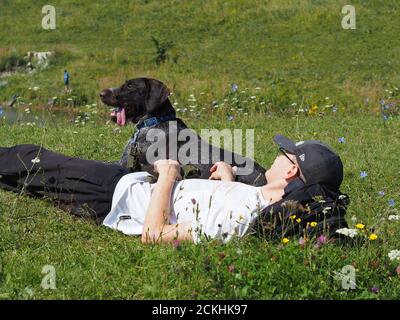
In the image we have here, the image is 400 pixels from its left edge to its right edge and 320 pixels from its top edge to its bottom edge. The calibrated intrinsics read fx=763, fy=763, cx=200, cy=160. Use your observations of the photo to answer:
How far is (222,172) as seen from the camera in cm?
557

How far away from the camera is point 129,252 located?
4379 millimetres

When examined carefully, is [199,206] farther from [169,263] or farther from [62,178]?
[62,178]

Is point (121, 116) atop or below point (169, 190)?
below

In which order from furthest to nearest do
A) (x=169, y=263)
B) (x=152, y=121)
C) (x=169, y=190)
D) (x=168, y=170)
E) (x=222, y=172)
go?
(x=152, y=121) < (x=222, y=172) < (x=168, y=170) < (x=169, y=190) < (x=169, y=263)

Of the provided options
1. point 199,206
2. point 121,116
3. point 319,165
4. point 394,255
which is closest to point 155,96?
point 121,116

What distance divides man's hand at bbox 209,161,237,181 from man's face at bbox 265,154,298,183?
571 millimetres

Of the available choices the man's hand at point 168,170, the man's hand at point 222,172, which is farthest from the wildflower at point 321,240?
the man's hand at point 222,172

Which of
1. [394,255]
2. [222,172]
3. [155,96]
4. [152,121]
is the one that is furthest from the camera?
[155,96]

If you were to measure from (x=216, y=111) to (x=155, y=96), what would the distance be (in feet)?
15.2

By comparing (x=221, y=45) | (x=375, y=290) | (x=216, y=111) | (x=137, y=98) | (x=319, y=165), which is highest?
(x=319, y=165)

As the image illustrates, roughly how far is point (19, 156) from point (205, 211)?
184cm

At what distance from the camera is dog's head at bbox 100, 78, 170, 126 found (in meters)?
7.12
